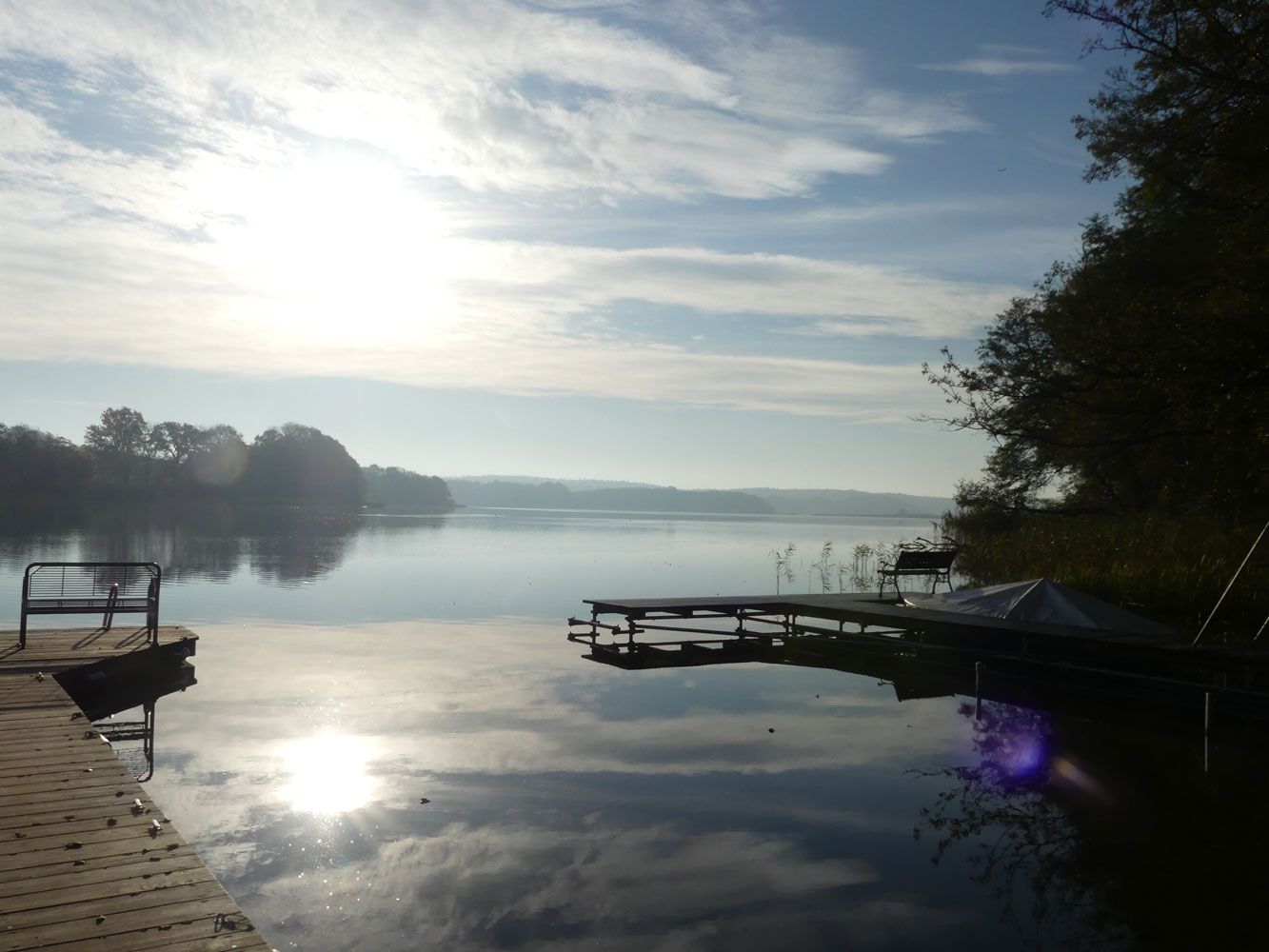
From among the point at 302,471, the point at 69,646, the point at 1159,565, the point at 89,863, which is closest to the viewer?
the point at 89,863

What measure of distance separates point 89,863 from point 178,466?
113m

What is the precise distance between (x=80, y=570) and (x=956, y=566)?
2887 cm

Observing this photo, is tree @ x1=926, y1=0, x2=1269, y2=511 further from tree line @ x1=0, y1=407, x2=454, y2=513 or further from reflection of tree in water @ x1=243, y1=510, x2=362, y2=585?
tree line @ x1=0, y1=407, x2=454, y2=513

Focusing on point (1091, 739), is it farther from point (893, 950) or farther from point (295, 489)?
point (295, 489)

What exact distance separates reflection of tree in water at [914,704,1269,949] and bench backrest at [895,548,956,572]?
7.39m

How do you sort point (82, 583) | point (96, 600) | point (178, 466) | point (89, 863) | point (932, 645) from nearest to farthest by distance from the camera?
point (89, 863) < point (96, 600) < point (932, 645) < point (82, 583) < point (178, 466)

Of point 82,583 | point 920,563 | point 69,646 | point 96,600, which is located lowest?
point 82,583

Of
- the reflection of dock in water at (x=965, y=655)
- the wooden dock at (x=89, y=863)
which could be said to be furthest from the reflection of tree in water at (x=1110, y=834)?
the wooden dock at (x=89, y=863)

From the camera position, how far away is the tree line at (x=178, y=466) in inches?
3516

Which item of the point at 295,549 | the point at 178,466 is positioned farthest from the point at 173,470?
the point at 295,549

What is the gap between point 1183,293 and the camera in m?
17.5

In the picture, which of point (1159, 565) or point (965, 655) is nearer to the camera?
point (965, 655)

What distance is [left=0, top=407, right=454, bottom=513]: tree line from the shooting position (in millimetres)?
89312

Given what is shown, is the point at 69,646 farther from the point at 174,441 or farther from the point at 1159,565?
the point at 174,441
